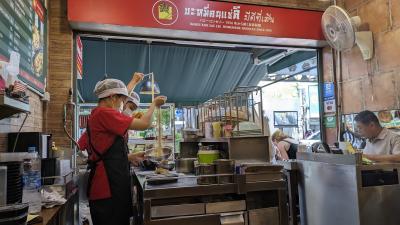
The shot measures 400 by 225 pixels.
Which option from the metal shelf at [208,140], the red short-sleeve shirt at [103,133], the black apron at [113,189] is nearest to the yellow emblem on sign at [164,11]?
the metal shelf at [208,140]

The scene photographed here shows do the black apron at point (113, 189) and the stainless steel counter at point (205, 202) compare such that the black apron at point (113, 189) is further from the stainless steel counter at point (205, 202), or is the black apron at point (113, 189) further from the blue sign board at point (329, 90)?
the blue sign board at point (329, 90)

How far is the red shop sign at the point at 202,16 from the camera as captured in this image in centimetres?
352

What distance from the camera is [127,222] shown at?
2.38 m

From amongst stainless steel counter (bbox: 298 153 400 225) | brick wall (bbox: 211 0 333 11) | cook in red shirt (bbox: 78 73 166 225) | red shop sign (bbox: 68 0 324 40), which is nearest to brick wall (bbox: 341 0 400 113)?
brick wall (bbox: 211 0 333 11)

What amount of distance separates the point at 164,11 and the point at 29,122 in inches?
74.9

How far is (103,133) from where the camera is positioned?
7.51ft

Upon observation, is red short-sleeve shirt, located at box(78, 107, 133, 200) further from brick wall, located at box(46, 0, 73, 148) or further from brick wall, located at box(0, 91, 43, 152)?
brick wall, located at box(46, 0, 73, 148)

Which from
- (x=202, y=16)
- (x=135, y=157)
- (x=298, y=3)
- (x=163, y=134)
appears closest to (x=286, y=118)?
(x=163, y=134)

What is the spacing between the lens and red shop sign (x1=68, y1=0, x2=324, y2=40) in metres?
3.52

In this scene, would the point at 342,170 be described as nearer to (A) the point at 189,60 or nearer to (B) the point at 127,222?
(B) the point at 127,222

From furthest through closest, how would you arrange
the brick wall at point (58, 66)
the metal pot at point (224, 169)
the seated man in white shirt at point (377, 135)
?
the brick wall at point (58, 66) < the seated man in white shirt at point (377, 135) < the metal pot at point (224, 169)

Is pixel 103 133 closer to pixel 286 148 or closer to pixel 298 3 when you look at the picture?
pixel 298 3

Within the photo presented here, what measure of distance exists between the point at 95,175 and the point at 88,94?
16.1ft

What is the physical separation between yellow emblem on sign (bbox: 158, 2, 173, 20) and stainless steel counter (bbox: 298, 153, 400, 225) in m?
2.28
